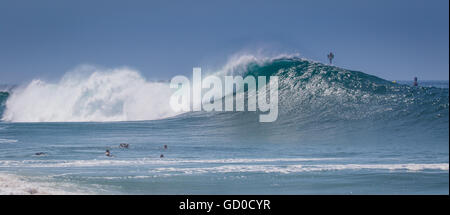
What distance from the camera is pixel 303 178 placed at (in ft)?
37.5

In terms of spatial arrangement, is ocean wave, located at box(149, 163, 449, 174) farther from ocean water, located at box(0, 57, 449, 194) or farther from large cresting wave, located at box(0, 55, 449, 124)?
large cresting wave, located at box(0, 55, 449, 124)

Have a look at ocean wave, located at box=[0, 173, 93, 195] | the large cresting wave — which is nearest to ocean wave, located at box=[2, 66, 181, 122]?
the large cresting wave

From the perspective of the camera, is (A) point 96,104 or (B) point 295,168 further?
(A) point 96,104

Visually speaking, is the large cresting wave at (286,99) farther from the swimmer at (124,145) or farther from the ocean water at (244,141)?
the swimmer at (124,145)

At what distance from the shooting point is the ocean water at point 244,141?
35.9ft

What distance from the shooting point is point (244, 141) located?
63.7 ft

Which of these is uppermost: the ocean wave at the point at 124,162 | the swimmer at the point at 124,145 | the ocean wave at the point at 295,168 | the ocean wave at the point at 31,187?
the swimmer at the point at 124,145

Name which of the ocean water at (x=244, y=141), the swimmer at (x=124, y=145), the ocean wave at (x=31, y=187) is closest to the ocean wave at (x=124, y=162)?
the ocean water at (x=244, y=141)

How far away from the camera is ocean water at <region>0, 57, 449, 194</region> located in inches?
431

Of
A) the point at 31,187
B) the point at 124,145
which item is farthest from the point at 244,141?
the point at 31,187

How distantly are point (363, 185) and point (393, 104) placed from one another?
13.1m

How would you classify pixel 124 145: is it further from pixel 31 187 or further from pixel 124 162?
pixel 31 187
